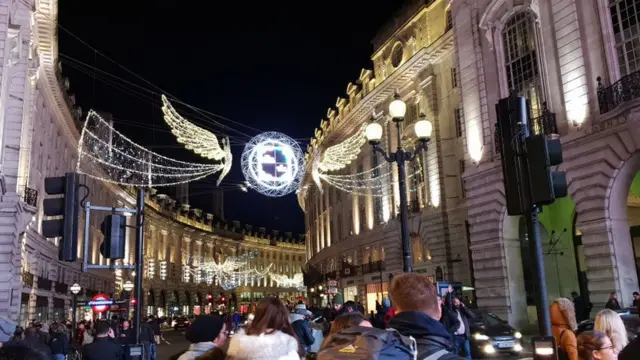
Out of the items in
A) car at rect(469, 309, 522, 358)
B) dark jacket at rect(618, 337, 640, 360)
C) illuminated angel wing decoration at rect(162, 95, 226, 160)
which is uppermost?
illuminated angel wing decoration at rect(162, 95, 226, 160)

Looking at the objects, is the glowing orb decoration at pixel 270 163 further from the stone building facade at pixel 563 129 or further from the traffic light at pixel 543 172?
the traffic light at pixel 543 172

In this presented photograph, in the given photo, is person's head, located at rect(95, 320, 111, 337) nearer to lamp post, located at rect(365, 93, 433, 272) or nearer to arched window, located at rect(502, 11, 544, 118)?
lamp post, located at rect(365, 93, 433, 272)

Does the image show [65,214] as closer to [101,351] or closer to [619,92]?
[101,351]

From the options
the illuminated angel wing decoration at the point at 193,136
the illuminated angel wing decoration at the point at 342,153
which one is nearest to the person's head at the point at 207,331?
the illuminated angel wing decoration at the point at 193,136

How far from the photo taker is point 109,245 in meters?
9.80

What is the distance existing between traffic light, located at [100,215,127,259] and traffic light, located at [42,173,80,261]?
63cm

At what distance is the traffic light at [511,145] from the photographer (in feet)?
A: 23.0

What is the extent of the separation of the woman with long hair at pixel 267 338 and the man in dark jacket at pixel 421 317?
1.05 metres

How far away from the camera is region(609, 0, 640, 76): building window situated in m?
19.1

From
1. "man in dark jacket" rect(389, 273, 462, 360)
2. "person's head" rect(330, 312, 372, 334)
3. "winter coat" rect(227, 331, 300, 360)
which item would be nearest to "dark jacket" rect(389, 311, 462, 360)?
"man in dark jacket" rect(389, 273, 462, 360)

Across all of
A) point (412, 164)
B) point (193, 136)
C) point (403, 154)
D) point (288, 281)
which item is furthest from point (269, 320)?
point (288, 281)

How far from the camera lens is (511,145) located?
7113 millimetres

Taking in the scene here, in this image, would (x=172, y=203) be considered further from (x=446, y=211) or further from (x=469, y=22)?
(x=469, y=22)

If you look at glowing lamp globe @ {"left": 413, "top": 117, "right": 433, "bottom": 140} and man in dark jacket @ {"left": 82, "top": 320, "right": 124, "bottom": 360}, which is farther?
glowing lamp globe @ {"left": 413, "top": 117, "right": 433, "bottom": 140}
